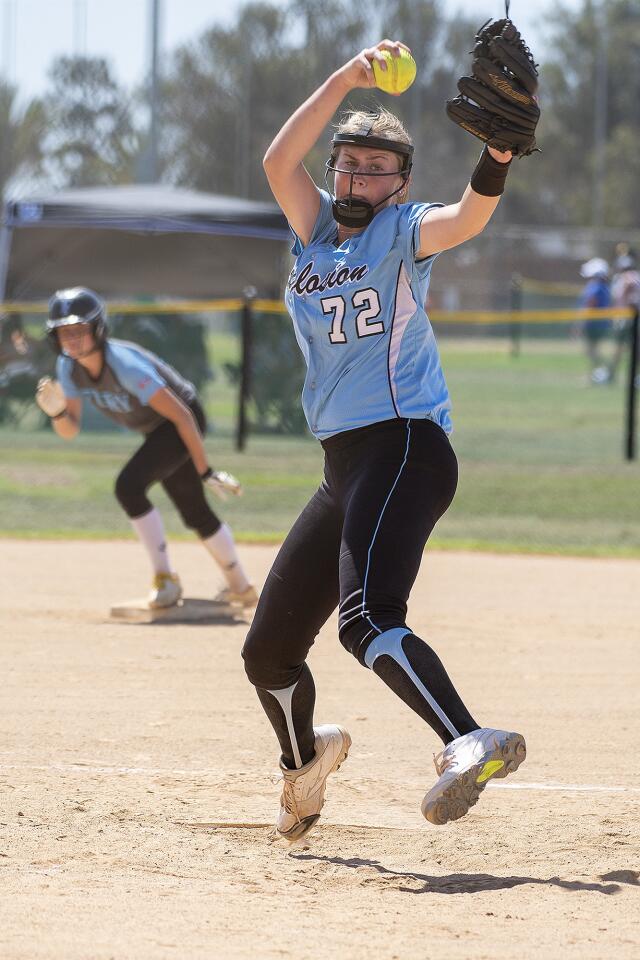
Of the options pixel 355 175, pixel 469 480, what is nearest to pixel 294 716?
pixel 355 175

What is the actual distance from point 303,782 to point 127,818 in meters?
0.58

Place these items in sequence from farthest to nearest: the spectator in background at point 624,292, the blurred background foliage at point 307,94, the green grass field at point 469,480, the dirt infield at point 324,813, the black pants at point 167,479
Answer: the blurred background foliage at point 307,94 < the spectator in background at point 624,292 < the green grass field at point 469,480 < the black pants at point 167,479 < the dirt infield at point 324,813

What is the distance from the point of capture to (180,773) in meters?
5.07

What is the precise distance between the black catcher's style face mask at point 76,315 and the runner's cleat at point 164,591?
1.29 meters

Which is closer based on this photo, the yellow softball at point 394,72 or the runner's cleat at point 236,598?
the yellow softball at point 394,72

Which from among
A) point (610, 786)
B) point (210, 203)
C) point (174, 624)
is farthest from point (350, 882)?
point (210, 203)

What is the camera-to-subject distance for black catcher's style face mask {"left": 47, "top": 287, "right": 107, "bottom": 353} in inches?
293

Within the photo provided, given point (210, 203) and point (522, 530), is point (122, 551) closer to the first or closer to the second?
point (522, 530)

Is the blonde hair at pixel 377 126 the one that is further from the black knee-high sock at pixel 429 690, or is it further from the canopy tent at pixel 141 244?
the canopy tent at pixel 141 244

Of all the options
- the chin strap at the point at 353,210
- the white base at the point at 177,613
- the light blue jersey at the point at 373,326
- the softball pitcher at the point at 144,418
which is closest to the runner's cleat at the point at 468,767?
the light blue jersey at the point at 373,326

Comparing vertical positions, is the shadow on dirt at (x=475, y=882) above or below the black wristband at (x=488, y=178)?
below

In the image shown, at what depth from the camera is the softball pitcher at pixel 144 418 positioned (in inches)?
295

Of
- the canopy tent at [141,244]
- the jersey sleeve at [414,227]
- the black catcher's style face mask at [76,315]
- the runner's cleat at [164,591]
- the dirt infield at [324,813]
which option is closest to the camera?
the dirt infield at [324,813]

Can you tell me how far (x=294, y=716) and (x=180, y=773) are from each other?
0.89m
